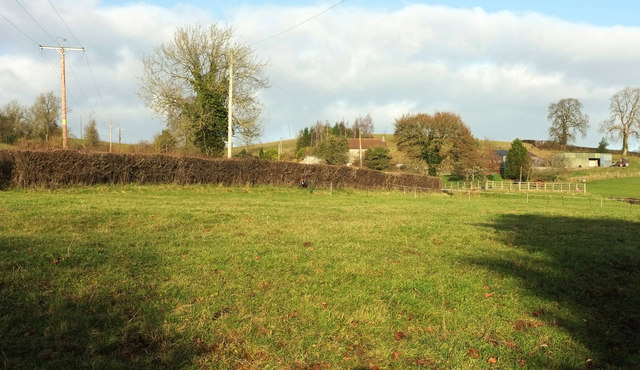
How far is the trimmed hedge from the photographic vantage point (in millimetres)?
18078

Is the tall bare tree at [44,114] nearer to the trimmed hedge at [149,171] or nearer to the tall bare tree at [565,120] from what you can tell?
the trimmed hedge at [149,171]

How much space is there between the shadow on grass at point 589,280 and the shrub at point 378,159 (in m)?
54.7

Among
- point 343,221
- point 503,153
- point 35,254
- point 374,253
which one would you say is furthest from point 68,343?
point 503,153

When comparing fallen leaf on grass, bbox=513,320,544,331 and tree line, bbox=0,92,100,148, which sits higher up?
tree line, bbox=0,92,100,148

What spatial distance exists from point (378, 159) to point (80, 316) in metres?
63.9

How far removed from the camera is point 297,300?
5418 mm

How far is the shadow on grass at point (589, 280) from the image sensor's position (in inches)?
190

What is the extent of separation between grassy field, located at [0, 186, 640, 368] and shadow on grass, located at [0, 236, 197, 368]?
0.05 ft

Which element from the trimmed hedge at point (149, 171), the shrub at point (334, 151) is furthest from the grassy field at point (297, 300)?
the shrub at point (334, 151)

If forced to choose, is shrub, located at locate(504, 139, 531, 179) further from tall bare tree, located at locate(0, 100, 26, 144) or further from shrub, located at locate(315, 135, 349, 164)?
tall bare tree, located at locate(0, 100, 26, 144)

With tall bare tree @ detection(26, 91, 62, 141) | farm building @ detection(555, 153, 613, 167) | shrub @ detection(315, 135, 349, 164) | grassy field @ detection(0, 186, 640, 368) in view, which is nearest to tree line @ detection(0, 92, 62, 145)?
tall bare tree @ detection(26, 91, 62, 141)

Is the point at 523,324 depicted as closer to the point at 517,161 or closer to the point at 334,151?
the point at 334,151

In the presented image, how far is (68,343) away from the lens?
155 inches

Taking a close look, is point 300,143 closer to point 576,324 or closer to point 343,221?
point 343,221
